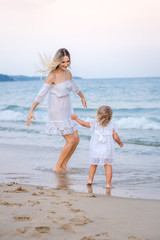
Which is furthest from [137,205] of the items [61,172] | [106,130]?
[61,172]

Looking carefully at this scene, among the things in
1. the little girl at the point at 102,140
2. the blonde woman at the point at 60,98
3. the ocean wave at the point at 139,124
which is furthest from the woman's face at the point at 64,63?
the ocean wave at the point at 139,124

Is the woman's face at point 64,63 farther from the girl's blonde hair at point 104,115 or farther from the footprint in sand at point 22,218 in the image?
the footprint in sand at point 22,218

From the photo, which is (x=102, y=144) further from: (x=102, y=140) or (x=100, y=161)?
(x=100, y=161)

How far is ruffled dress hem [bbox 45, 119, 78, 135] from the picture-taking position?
625 cm

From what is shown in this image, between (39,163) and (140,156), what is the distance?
2.27 m

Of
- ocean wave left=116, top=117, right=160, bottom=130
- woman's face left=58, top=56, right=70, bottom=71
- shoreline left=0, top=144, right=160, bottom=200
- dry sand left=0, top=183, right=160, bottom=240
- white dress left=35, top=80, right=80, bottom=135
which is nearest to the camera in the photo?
dry sand left=0, top=183, right=160, bottom=240

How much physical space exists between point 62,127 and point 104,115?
A: 127cm

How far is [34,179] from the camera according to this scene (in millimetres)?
5613

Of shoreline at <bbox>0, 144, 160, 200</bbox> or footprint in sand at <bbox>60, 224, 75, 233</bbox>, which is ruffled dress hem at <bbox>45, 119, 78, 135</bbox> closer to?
shoreline at <bbox>0, 144, 160, 200</bbox>

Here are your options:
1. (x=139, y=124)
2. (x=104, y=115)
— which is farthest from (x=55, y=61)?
(x=139, y=124)

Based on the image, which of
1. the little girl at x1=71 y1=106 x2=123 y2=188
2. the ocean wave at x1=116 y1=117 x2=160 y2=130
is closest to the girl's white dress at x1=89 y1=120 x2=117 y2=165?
the little girl at x1=71 y1=106 x2=123 y2=188

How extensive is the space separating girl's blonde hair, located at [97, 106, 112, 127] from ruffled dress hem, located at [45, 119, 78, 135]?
117 centimetres

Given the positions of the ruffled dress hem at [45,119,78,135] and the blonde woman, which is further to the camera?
the ruffled dress hem at [45,119,78,135]

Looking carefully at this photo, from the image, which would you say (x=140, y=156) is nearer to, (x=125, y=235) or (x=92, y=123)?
(x=92, y=123)
